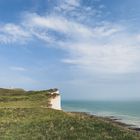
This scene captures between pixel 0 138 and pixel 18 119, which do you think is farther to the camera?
pixel 18 119

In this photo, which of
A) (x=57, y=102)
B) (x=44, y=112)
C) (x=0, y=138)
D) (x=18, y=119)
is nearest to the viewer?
(x=0, y=138)

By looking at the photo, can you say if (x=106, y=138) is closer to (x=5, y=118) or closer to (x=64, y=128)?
(x=64, y=128)

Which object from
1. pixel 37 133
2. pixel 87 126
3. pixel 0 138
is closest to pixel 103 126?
pixel 87 126

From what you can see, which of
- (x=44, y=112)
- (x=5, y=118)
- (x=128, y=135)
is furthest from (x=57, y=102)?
(x=128, y=135)

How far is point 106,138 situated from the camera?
31.8 m

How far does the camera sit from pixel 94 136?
32.6m

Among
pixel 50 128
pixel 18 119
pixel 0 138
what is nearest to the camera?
pixel 0 138

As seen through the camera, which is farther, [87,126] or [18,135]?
[87,126]

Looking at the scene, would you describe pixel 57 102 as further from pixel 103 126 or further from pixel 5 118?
pixel 103 126

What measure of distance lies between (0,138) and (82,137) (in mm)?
7386

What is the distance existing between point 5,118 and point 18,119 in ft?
7.38

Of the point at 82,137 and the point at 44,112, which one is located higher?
the point at 44,112

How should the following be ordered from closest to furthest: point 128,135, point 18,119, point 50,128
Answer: point 128,135 < point 50,128 < point 18,119

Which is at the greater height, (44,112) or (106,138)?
(44,112)
